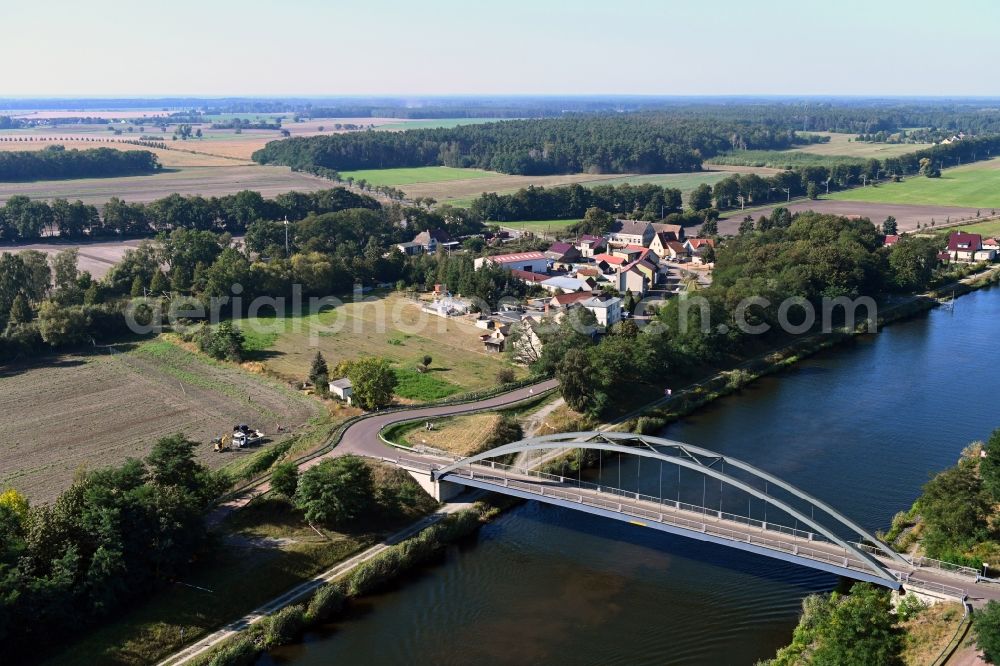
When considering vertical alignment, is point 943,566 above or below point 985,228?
below

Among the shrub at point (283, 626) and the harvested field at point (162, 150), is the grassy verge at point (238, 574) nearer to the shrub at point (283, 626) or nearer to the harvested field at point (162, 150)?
the shrub at point (283, 626)

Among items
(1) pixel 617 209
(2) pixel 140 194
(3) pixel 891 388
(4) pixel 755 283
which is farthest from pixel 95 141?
(3) pixel 891 388

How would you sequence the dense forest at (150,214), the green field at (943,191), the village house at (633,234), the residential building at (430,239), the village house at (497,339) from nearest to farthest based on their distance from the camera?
Result: the village house at (497,339) < the residential building at (430,239) < the village house at (633,234) < the dense forest at (150,214) < the green field at (943,191)

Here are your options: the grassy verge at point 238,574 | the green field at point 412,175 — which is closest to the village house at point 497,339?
the grassy verge at point 238,574

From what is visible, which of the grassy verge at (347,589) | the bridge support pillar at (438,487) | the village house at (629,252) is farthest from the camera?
the village house at (629,252)

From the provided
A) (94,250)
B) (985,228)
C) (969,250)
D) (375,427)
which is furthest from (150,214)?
(985,228)

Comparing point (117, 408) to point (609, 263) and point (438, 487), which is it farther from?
point (609, 263)

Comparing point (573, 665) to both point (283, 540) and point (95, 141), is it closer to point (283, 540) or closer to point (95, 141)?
point (283, 540)

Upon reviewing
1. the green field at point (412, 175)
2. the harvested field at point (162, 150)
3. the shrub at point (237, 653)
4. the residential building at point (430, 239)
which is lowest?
the shrub at point (237, 653)
